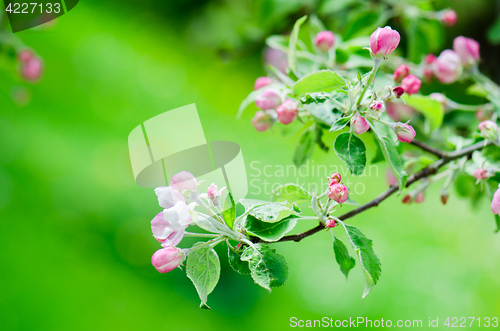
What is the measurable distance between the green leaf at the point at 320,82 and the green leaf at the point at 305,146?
100 millimetres

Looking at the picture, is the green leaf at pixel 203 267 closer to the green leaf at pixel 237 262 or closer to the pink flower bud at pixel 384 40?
the green leaf at pixel 237 262

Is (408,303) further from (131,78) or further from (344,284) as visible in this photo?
(131,78)

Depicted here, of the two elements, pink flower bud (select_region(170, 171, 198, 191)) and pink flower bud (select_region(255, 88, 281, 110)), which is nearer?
pink flower bud (select_region(170, 171, 198, 191))

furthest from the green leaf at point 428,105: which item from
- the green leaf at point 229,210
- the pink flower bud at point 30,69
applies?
the pink flower bud at point 30,69

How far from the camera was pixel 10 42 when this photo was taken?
2.48ft

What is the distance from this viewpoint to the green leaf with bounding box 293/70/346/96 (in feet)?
1.05

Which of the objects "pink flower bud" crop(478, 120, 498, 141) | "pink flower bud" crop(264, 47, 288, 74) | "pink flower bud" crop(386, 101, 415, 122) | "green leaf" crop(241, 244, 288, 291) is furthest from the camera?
"pink flower bud" crop(264, 47, 288, 74)

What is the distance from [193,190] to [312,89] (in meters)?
0.15

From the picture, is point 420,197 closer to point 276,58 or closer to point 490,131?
point 490,131

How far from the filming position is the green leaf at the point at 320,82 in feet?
1.05

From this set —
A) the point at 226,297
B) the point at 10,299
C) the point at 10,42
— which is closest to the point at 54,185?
the point at 10,299

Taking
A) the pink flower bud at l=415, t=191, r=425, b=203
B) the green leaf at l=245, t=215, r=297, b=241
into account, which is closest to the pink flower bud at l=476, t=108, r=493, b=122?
the pink flower bud at l=415, t=191, r=425, b=203

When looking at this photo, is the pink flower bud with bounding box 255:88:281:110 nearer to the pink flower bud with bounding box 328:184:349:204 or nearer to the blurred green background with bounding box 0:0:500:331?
the pink flower bud with bounding box 328:184:349:204

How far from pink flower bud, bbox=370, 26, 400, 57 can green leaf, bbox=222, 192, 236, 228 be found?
0.17 m
